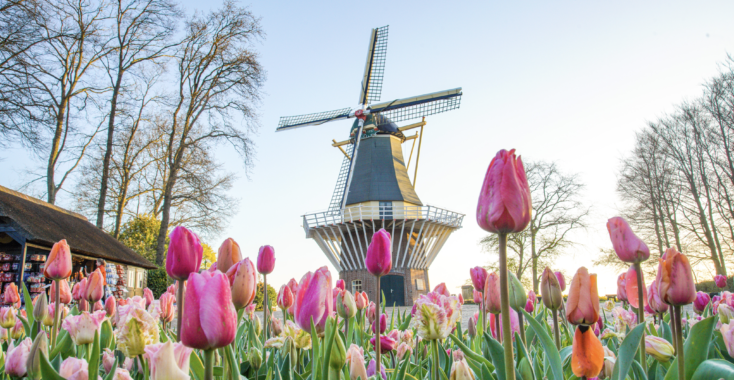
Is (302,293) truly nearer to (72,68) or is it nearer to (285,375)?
(285,375)

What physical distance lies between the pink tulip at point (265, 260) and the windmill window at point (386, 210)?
16006 mm

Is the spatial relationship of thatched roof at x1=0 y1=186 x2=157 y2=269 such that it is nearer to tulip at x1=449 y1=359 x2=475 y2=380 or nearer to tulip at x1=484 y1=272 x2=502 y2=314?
tulip at x1=484 y1=272 x2=502 y2=314

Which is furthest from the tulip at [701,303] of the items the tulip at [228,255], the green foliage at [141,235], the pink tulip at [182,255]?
the green foliage at [141,235]

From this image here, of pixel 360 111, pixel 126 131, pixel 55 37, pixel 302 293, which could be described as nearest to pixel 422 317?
pixel 302 293

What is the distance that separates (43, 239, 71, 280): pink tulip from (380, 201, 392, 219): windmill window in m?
16.1

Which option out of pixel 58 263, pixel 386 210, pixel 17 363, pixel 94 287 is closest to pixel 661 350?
pixel 17 363

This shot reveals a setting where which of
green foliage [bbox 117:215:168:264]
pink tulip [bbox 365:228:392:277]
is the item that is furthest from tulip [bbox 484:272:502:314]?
green foliage [bbox 117:215:168:264]

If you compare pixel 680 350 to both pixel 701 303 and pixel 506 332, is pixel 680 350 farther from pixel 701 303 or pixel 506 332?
pixel 701 303

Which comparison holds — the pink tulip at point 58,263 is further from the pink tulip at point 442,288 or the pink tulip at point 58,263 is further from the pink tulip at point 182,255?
the pink tulip at point 442,288

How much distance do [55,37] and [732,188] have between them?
76.2ft

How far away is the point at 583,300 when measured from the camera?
106 cm

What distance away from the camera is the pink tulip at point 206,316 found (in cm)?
85

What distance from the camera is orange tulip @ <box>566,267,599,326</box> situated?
41.3 inches

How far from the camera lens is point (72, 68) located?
51.4ft
